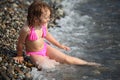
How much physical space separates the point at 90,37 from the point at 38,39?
8.02ft

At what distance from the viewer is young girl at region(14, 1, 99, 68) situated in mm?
6984

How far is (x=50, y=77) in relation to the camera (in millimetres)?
7090

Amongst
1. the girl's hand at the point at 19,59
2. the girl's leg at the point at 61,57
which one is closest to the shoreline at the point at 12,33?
the girl's hand at the point at 19,59

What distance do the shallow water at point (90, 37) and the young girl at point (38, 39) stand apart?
184 mm

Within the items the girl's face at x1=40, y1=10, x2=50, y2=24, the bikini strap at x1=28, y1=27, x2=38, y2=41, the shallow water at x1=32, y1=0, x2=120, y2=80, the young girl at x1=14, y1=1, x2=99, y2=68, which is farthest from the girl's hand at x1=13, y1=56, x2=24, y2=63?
the girl's face at x1=40, y1=10, x2=50, y2=24

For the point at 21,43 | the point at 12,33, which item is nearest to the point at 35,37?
the point at 21,43

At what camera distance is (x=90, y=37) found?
9.35 m

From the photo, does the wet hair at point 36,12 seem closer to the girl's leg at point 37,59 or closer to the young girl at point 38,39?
the young girl at point 38,39

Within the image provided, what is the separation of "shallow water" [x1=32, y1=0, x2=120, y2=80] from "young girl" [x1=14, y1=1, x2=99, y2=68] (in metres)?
0.18

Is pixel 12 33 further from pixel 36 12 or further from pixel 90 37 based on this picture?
pixel 90 37

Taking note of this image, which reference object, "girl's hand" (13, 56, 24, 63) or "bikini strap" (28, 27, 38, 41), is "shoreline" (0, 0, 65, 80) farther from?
"bikini strap" (28, 27, 38, 41)

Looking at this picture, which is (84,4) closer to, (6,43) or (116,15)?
(116,15)

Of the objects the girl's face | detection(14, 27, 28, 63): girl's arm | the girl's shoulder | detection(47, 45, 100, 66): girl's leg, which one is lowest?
detection(47, 45, 100, 66): girl's leg

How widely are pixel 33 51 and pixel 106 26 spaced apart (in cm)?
343
